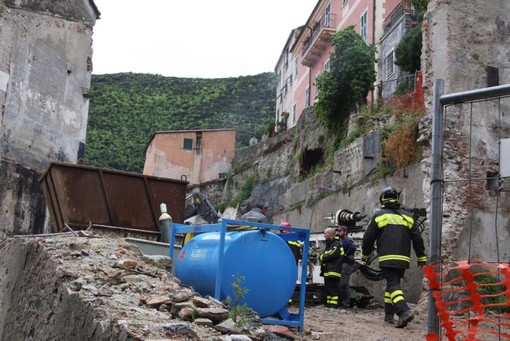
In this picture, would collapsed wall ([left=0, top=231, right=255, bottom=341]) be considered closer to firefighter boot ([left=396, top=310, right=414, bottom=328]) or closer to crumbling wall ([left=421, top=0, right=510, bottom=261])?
firefighter boot ([left=396, top=310, right=414, bottom=328])

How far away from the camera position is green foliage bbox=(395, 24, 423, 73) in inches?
1019

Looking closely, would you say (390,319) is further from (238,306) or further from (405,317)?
(238,306)

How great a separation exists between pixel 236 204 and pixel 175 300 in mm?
28951

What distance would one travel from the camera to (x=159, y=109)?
197 feet

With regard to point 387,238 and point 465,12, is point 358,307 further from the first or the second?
point 465,12

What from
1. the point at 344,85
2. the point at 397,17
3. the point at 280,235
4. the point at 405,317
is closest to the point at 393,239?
the point at 405,317

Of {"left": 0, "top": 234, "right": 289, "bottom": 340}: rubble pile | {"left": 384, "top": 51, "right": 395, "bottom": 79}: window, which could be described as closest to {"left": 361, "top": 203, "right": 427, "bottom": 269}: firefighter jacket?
{"left": 0, "top": 234, "right": 289, "bottom": 340}: rubble pile

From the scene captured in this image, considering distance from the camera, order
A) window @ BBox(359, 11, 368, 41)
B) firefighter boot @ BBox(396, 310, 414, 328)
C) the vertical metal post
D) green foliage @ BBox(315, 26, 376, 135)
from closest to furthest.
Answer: the vertical metal post, firefighter boot @ BBox(396, 310, 414, 328), green foliage @ BBox(315, 26, 376, 135), window @ BBox(359, 11, 368, 41)

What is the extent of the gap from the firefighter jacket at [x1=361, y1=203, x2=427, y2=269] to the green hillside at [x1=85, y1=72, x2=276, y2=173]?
42.4 meters

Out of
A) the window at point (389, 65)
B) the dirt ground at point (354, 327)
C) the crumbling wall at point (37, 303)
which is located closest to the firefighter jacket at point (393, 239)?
the dirt ground at point (354, 327)

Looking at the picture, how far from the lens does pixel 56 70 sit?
24141mm

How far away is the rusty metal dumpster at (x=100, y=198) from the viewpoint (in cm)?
1369

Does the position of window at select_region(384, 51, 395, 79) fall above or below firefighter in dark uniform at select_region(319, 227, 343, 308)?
above

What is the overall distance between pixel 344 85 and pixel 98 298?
21.1 metres
